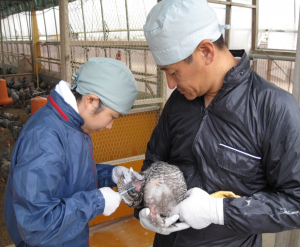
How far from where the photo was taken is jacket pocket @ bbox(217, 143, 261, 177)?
42.6 inches

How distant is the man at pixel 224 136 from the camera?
3.34ft

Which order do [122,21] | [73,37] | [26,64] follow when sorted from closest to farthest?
[73,37] < [122,21] < [26,64]

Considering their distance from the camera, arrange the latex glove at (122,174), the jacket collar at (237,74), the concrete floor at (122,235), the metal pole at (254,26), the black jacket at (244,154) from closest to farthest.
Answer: the black jacket at (244,154) → the jacket collar at (237,74) → the latex glove at (122,174) → the concrete floor at (122,235) → the metal pole at (254,26)

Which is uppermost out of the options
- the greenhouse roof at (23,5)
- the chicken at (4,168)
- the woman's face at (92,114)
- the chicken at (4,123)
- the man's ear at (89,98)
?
the greenhouse roof at (23,5)

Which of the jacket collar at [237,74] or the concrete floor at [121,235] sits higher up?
the jacket collar at [237,74]

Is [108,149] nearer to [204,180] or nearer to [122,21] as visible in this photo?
[122,21]

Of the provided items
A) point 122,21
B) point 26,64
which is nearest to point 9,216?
point 122,21

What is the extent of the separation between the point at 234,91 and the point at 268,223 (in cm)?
57

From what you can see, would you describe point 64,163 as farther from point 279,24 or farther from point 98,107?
point 279,24

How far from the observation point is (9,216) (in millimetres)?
1268

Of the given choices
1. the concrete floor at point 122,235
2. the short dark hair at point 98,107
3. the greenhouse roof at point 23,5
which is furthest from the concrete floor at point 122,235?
the greenhouse roof at point 23,5

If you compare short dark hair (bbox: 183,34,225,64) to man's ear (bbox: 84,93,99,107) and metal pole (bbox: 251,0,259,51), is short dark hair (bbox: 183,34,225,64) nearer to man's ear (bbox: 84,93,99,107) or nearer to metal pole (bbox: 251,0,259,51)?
man's ear (bbox: 84,93,99,107)

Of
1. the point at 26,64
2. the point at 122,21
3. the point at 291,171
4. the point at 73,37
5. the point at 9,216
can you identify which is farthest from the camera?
the point at 26,64

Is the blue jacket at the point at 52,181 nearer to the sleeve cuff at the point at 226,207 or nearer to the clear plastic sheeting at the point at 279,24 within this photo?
the sleeve cuff at the point at 226,207
